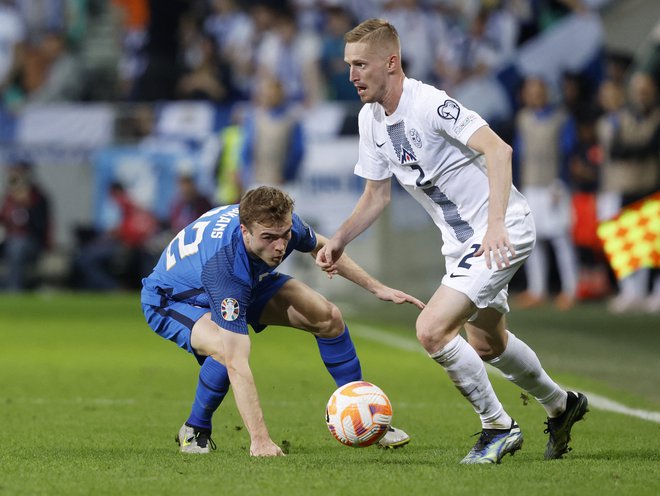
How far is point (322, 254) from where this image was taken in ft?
20.1

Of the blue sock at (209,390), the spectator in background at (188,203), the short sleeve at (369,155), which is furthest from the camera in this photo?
the spectator in background at (188,203)

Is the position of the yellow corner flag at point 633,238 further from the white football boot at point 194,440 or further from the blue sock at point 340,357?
the white football boot at point 194,440

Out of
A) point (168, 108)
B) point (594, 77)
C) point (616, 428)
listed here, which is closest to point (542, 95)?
point (594, 77)

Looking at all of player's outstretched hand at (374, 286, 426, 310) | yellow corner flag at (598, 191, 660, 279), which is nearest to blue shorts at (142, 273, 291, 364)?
player's outstretched hand at (374, 286, 426, 310)

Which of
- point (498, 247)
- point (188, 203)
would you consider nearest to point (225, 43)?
point (188, 203)

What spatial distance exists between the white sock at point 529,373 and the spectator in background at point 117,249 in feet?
38.8

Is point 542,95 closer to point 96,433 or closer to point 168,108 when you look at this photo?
point 168,108

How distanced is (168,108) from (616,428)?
38.8 feet

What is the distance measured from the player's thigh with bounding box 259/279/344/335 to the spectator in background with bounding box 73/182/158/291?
11.1 m

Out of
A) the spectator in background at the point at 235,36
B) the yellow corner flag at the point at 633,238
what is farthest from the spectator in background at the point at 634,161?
the spectator in background at the point at 235,36

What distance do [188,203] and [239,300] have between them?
452 inches

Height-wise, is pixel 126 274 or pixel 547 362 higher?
pixel 547 362

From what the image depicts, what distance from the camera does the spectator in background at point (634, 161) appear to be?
15.4 metres

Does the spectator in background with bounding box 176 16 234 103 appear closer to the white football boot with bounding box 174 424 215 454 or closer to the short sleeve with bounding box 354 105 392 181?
the short sleeve with bounding box 354 105 392 181
